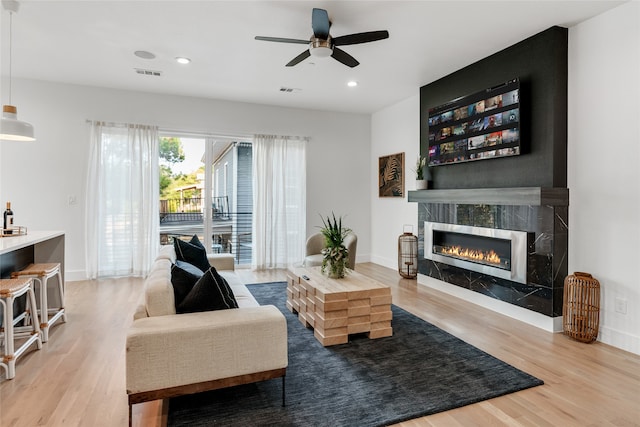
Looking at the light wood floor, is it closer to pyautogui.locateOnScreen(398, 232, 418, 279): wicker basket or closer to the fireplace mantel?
the fireplace mantel

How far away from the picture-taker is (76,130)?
5.10 meters

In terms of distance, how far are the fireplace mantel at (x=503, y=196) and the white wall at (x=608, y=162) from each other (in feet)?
0.75

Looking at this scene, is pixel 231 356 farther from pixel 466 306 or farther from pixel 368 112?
pixel 368 112

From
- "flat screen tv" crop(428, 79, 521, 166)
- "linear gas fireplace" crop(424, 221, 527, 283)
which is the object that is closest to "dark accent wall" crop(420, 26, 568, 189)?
"flat screen tv" crop(428, 79, 521, 166)

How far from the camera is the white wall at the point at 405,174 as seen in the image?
5601mm

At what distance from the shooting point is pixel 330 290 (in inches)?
118

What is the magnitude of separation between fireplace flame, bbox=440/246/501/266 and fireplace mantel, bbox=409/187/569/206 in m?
0.58

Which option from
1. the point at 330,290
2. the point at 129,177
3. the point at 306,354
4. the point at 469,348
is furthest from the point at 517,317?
the point at 129,177

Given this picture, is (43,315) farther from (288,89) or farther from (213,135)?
(288,89)

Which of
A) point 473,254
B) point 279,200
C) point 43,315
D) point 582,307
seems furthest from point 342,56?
point 43,315

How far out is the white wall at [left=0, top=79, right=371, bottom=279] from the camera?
4.86 m

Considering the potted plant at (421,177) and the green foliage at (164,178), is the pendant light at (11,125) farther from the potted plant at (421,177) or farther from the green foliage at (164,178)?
the potted plant at (421,177)

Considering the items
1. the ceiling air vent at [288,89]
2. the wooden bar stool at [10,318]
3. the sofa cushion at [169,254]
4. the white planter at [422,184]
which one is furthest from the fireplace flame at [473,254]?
the wooden bar stool at [10,318]

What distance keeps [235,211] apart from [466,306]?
3.87 m
